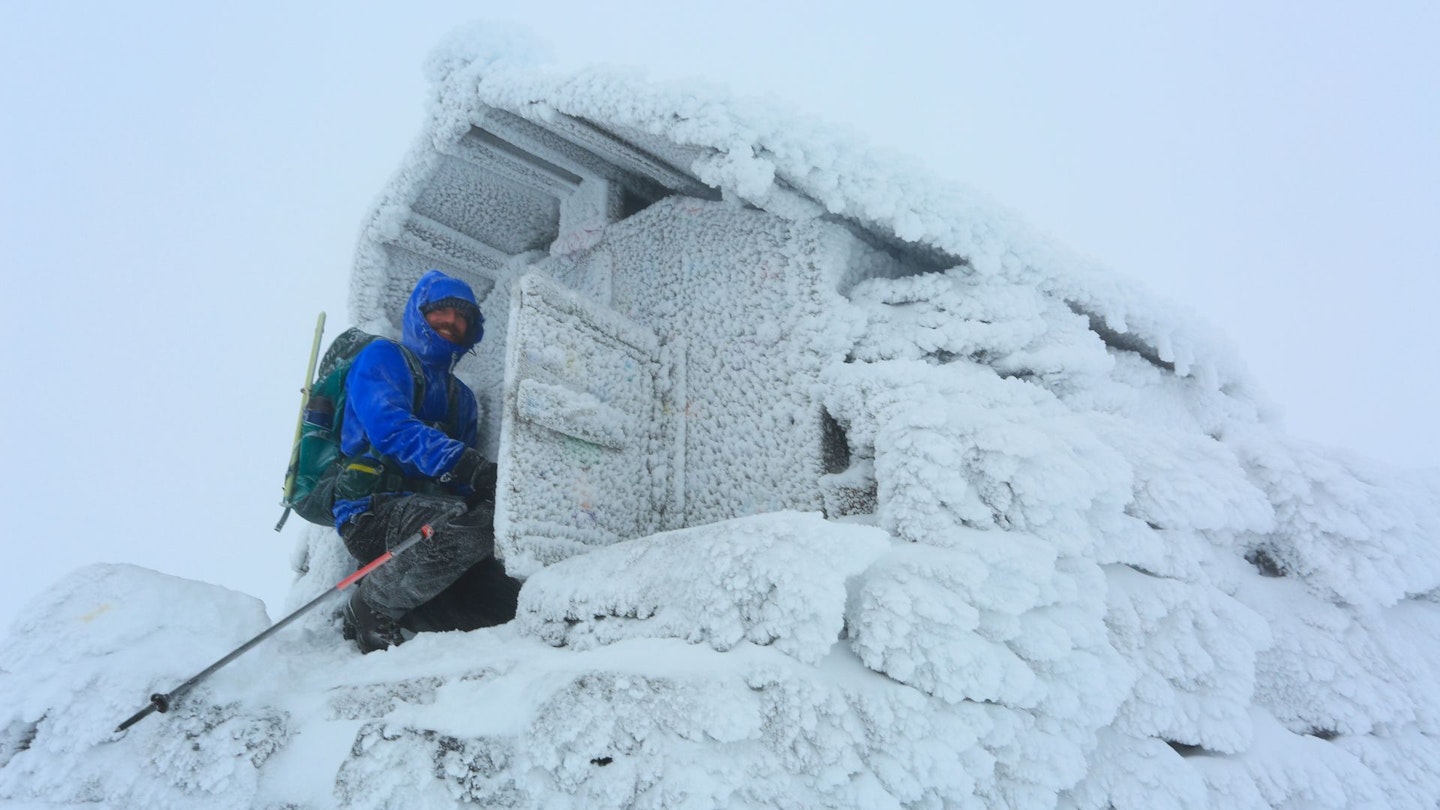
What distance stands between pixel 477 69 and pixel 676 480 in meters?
2.05

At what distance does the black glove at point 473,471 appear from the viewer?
8.84 ft

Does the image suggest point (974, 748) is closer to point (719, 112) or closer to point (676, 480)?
point (676, 480)

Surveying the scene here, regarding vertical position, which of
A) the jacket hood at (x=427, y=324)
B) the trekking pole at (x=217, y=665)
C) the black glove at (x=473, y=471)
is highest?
the jacket hood at (x=427, y=324)

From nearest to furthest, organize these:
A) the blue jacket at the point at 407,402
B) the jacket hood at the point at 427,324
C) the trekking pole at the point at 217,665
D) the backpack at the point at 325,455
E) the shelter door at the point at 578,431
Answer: the trekking pole at the point at 217,665 → the shelter door at the point at 578,431 → the blue jacket at the point at 407,402 → the backpack at the point at 325,455 → the jacket hood at the point at 427,324

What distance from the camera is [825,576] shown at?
159cm

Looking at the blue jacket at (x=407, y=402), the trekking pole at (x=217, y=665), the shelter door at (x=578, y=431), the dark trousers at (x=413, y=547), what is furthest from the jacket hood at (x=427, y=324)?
the trekking pole at (x=217, y=665)

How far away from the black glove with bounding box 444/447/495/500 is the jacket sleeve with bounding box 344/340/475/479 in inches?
1.2

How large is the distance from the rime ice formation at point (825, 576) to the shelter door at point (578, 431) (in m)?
0.02

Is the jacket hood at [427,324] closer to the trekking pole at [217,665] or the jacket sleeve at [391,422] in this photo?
the jacket sleeve at [391,422]

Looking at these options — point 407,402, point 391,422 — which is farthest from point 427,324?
point 391,422

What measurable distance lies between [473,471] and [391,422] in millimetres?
359

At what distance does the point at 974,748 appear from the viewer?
1.49 m

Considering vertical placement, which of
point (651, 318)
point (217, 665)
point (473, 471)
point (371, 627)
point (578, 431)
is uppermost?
point (651, 318)

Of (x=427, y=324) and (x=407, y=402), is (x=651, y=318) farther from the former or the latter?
(x=407, y=402)
